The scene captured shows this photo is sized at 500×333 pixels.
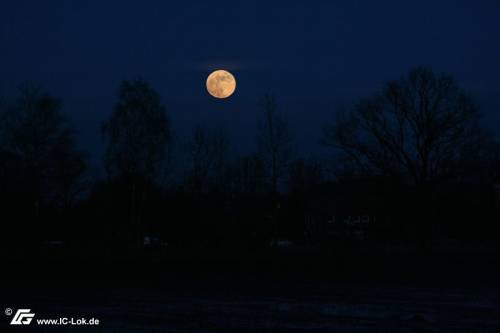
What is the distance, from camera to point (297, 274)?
93.5ft

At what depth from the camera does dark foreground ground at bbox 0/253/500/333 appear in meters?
11.6

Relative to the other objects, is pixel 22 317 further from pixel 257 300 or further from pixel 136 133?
pixel 136 133

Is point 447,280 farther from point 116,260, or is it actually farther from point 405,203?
point 405,203

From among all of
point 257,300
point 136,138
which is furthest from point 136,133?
point 257,300

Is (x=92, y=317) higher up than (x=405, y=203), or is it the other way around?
(x=405, y=203)

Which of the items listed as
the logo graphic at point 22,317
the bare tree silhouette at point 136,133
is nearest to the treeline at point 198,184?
the bare tree silhouette at point 136,133

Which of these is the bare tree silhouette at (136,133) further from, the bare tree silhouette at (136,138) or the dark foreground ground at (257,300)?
the dark foreground ground at (257,300)

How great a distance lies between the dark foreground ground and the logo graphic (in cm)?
17

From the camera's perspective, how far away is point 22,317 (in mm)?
12242

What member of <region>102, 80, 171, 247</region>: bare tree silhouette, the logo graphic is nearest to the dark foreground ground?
the logo graphic

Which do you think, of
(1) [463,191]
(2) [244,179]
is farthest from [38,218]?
(1) [463,191]

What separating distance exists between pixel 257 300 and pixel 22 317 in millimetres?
6254

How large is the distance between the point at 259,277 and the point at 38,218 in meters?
23.6

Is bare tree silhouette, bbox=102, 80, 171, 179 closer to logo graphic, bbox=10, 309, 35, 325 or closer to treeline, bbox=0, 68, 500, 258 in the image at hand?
treeline, bbox=0, 68, 500, 258
